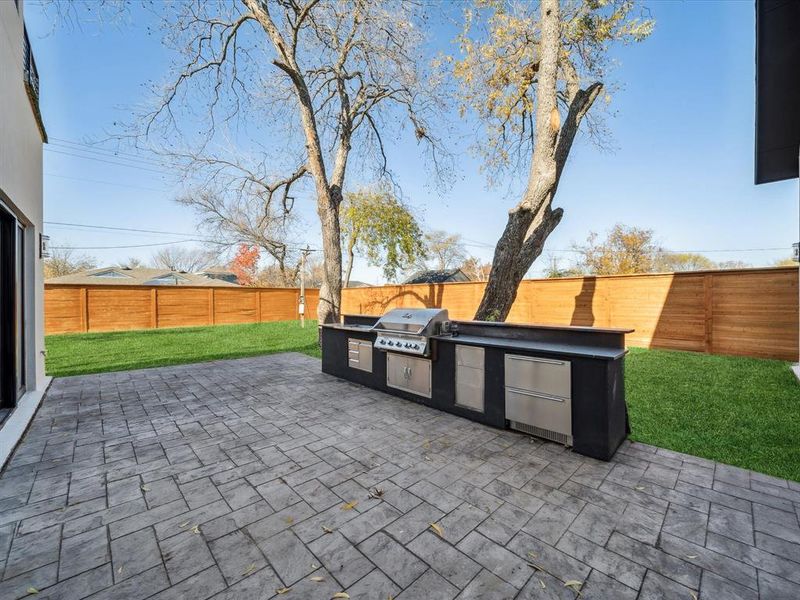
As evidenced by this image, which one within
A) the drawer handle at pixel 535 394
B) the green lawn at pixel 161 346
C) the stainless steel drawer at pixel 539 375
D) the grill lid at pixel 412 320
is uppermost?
the grill lid at pixel 412 320

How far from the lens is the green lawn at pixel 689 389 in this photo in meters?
2.90

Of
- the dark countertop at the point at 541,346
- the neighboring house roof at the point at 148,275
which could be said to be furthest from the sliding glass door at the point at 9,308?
the neighboring house roof at the point at 148,275

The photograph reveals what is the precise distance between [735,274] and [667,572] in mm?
7517

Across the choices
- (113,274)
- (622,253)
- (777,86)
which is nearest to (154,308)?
(777,86)

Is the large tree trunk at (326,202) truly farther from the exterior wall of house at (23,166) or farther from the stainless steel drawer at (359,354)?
the exterior wall of house at (23,166)

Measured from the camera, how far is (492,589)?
1.46m

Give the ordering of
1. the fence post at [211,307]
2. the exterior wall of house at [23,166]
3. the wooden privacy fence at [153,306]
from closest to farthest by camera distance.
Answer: the exterior wall of house at [23,166] < the wooden privacy fence at [153,306] < the fence post at [211,307]

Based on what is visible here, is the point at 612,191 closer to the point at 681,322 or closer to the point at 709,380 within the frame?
the point at 681,322

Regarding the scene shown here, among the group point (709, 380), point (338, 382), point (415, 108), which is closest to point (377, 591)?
point (338, 382)

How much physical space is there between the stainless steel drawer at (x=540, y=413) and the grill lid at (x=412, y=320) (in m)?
1.16

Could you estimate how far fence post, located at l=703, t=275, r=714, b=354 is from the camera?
687cm

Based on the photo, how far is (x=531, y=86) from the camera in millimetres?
8570

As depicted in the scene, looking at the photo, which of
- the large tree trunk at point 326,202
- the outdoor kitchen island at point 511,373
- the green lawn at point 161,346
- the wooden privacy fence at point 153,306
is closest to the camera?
the outdoor kitchen island at point 511,373

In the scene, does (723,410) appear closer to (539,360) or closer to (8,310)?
(539,360)
